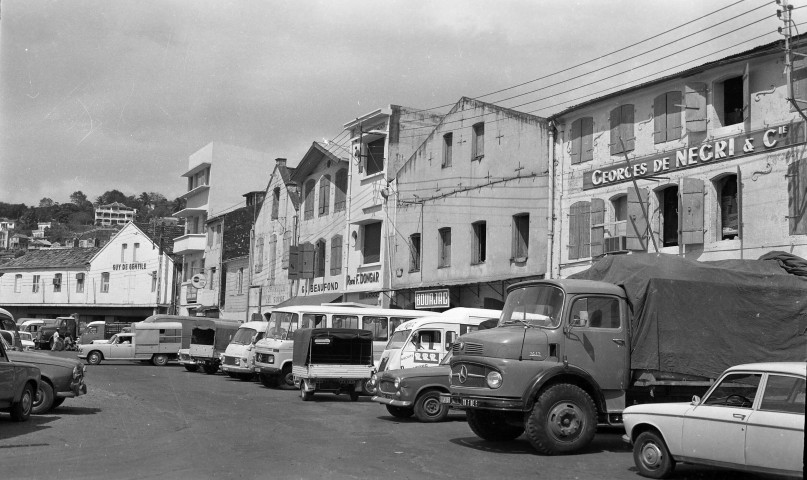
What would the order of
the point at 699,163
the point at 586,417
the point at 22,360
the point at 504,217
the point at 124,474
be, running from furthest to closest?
the point at 504,217 → the point at 699,163 → the point at 22,360 → the point at 586,417 → the point at 124,474

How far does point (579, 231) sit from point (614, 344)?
13611mm

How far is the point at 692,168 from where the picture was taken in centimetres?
2327

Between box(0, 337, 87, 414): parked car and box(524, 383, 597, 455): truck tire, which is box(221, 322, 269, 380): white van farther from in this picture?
box(524, 383, 597, 455): truck tire

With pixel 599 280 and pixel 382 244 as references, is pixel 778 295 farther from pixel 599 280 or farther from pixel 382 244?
pixel 382 244

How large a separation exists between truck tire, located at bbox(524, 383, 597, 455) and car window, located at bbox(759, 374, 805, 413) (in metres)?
3.68

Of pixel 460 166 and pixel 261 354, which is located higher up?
pixel 460 166

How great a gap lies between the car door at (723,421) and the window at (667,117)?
14866 millimetres

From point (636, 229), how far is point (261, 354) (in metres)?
12.2

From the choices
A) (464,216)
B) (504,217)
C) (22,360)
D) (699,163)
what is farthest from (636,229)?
(22,360)

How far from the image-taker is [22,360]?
17.2 m

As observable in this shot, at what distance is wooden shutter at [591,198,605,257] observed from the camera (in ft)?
84.8

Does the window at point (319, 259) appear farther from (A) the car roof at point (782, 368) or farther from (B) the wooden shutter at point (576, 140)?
(A) the car roof at point (782, 368)

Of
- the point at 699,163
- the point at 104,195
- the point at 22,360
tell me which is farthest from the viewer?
the point at 104,195

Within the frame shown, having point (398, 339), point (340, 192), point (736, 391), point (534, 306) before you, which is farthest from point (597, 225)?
point (340, 192)
